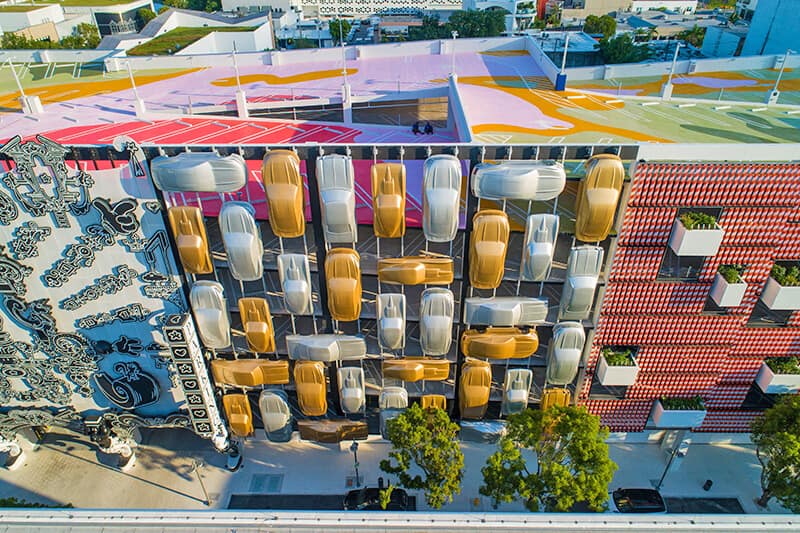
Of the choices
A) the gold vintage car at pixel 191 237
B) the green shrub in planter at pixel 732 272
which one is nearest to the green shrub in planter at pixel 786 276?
the green shrub in planter at pixel 732 272

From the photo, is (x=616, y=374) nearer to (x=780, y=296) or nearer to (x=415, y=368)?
(x=780, y=296)

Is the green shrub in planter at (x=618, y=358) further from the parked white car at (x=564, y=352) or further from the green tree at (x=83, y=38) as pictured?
the green tree at (x=83, y=38)

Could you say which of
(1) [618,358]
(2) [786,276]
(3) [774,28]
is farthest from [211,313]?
(3) [774,28]

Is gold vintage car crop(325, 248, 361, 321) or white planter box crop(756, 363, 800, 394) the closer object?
gold vintage car crop(325, 248, 361, 321)

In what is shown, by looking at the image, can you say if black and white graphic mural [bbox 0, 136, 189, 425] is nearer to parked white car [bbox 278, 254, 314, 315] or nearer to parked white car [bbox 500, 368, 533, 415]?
parked white car [bbox 278, 254, 314, 315]

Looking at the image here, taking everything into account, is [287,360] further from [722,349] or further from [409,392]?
[722,349]

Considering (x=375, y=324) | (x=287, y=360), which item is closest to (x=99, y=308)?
(x=287, y=360)

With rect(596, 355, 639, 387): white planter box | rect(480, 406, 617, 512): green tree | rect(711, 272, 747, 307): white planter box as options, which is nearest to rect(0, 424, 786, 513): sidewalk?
rect(480, 406, 617, 512): green tree
